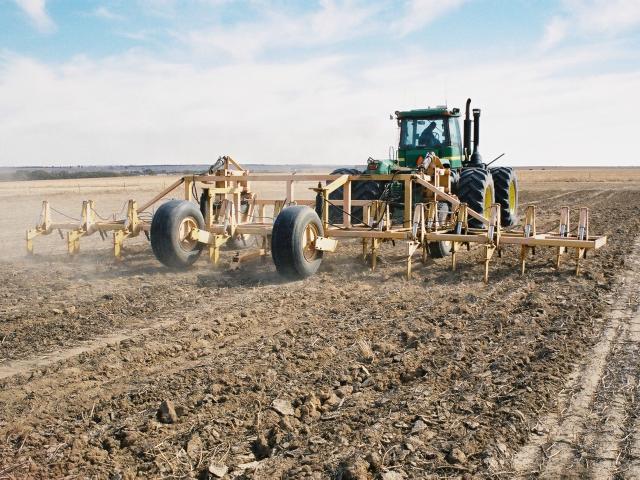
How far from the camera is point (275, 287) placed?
797 centimetres

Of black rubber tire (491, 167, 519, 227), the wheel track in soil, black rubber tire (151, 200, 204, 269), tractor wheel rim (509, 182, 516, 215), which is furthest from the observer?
tractor wheel rim (509, 182, 516, 215)

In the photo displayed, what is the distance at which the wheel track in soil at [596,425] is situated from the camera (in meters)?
3.45

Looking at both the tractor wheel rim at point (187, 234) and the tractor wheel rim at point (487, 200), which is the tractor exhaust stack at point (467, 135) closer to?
the tractor wheel rim at point (487, 200)

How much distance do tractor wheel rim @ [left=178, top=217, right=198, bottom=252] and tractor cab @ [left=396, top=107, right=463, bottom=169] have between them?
13.8 ft

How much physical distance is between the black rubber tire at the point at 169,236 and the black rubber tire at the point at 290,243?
4.84 feet

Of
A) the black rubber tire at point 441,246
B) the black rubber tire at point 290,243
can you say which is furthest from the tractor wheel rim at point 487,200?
the black rubber tire at point 290,243

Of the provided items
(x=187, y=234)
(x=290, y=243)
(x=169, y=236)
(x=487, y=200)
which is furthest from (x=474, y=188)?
(x=169, y=236)

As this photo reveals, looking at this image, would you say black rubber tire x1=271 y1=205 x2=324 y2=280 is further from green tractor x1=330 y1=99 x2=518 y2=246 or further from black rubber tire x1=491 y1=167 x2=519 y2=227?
black rubber tire x1=491 y1=167 x2=519 y2=227

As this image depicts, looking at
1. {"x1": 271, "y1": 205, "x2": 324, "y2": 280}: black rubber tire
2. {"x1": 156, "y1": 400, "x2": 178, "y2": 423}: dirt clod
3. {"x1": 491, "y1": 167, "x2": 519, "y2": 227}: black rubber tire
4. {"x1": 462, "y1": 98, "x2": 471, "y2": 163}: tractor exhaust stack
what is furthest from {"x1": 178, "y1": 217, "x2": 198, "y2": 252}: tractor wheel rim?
{"x1": 491, "y1": 167, "x2": 519, "y2": 227}: black rubber tire

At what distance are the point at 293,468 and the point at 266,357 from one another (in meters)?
1.75

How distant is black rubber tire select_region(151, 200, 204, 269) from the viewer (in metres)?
8.78

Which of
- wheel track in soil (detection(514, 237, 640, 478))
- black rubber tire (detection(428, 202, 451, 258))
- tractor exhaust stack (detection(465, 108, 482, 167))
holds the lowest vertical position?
wheel track in soil (detection(514, 237, 640, 478))

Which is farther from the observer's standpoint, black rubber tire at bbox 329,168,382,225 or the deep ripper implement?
black rubber tire at bbox 329,168,382,225

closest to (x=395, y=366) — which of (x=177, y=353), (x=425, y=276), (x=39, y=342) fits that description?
(x=177, y=353)
